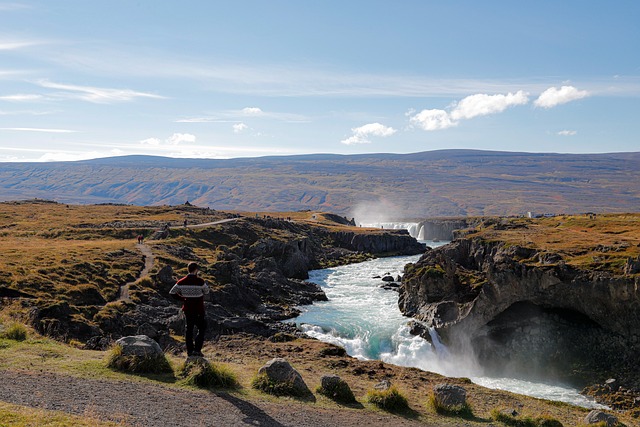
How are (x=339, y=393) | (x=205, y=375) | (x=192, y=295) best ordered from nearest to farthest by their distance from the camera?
1. (x=205, y=375)
2. (x=192, y=295)
3. (x=339, y=393)

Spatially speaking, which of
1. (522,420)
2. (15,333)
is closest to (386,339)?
(522,420)

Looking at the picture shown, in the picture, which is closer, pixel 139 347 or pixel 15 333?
pixel 139 347

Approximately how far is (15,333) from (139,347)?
626 cm

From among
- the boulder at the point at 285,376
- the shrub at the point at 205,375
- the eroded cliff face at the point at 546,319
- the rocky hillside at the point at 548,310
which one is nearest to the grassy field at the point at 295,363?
the shrub at the point at 205,375

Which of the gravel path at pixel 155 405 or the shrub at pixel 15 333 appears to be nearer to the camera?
the gravel path at pixel 155 405

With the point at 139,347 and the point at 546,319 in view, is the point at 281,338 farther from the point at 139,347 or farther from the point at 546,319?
the point at 139,347

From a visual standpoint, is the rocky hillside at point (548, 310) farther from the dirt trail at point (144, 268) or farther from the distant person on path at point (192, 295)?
the distant person on path at point (192, 295)

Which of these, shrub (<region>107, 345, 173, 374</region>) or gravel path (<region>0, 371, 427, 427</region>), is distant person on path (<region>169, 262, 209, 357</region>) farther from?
gravel path (<region>0, 371, 427, 427</region>)

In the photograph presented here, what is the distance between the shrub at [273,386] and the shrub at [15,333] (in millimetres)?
10018

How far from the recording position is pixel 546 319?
143 ft

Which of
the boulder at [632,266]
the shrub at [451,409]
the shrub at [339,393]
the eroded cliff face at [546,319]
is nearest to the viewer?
the shrub at [339,393]

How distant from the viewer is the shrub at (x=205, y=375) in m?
16.9

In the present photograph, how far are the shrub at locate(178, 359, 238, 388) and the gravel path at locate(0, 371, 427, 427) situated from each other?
679mm

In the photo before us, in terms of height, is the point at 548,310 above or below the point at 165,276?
below
